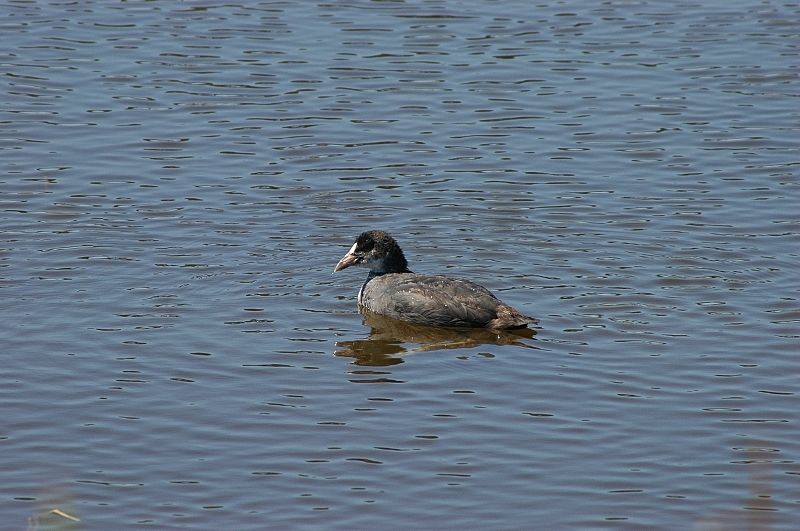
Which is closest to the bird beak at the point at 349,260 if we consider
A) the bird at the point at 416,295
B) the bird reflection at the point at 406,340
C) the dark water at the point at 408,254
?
the bird at the point at 416,295

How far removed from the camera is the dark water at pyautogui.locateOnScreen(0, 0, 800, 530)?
10.6 metres

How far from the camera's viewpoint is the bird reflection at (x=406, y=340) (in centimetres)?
1333

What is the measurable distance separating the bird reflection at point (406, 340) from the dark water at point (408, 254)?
0.04m

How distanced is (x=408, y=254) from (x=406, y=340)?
1963 mm

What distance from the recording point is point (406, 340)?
1390cm

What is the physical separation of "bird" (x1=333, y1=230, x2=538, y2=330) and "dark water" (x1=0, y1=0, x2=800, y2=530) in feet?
0.59

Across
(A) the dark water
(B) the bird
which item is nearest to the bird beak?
(B) the bird

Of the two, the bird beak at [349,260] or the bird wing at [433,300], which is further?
the bird beak at [349,260]

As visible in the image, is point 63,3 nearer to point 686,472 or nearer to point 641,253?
point 641,253

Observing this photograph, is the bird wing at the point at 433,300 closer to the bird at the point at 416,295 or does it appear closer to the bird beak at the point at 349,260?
the bird at the point at 416,295

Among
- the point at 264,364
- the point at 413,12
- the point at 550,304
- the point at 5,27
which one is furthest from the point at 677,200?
the point at 5,27

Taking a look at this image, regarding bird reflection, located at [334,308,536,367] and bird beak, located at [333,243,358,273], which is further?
bird beak, located at [333,243,358,273]

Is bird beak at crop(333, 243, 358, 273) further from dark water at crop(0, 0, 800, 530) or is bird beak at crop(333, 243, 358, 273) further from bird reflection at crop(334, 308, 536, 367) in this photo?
bird reflection at crop(334, 308, 536, 367)

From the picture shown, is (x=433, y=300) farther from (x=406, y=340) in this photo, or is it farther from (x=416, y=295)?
(x=406, y=340)
